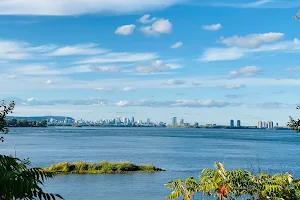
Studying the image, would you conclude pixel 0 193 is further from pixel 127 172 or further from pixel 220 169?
pixel 127 172

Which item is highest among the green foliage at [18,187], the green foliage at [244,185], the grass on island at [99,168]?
the green foliage at [18,187]

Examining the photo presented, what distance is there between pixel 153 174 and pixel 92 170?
10.1m

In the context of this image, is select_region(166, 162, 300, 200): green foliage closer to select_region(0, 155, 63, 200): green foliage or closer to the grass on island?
select_region(0, 155, 63, 200): green foliage

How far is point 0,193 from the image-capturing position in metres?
7.37

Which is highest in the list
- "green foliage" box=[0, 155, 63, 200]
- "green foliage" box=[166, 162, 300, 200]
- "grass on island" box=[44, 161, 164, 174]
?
"green foliage" box=[0, 155, 63, 200]

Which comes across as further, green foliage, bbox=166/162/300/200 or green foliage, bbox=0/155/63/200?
green foliage, bbox=166/162/300/200

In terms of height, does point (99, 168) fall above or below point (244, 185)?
below

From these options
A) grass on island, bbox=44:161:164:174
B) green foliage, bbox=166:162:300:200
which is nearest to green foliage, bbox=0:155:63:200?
green foliage, bbox=166:162:300:200

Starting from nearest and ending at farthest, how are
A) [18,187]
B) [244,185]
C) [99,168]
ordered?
[18,187], [244,185], [99,168]

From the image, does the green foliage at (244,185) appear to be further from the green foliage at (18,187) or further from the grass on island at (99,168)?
the grass on island at (99,168)

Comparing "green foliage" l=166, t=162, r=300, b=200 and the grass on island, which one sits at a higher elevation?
"green foliage" l=166, t=162, r=300, b=200

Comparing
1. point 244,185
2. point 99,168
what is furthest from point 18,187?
point 99,168

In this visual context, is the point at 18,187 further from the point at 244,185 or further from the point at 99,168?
the point at 99,168

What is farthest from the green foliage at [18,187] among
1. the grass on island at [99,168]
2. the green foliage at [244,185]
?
the grass on island at [99,168]
